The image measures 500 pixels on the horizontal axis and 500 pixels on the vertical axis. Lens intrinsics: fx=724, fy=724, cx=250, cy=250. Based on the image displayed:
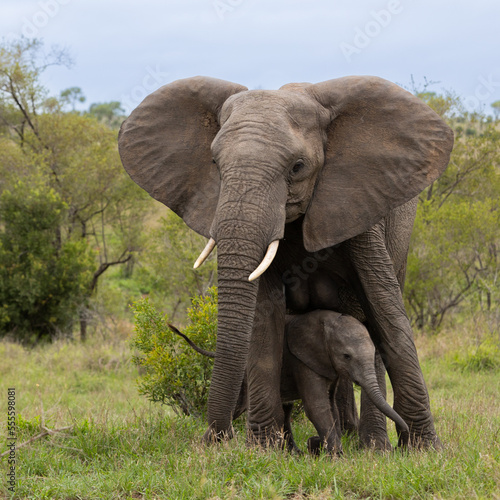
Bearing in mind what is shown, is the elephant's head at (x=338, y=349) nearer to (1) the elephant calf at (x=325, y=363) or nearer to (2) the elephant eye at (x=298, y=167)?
(1) the elephant calf at (x=325, y=363)

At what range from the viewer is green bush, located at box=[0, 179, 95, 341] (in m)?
15.9

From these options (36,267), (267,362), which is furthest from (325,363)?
(36,267)

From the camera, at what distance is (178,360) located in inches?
276

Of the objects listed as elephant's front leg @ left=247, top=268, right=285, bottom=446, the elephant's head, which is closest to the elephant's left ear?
the elephant's head

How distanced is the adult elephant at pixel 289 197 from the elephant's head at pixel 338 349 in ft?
0.62

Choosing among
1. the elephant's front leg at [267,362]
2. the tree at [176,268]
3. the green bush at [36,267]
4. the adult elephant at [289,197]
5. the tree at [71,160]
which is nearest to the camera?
the adult elephant at [289,197]

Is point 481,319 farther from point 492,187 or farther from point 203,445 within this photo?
point 203,445

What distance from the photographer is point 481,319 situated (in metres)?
13.0

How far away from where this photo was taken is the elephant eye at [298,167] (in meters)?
4.61

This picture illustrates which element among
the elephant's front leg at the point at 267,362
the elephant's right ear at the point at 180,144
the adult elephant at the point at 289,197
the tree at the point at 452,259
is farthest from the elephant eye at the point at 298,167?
the tree at the point at 452,259

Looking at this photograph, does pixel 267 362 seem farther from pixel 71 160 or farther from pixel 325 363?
pixel 71 160

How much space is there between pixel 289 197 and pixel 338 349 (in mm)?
1181

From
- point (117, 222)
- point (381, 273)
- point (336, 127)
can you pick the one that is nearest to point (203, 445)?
point (381, 273)

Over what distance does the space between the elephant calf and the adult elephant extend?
0.17m
